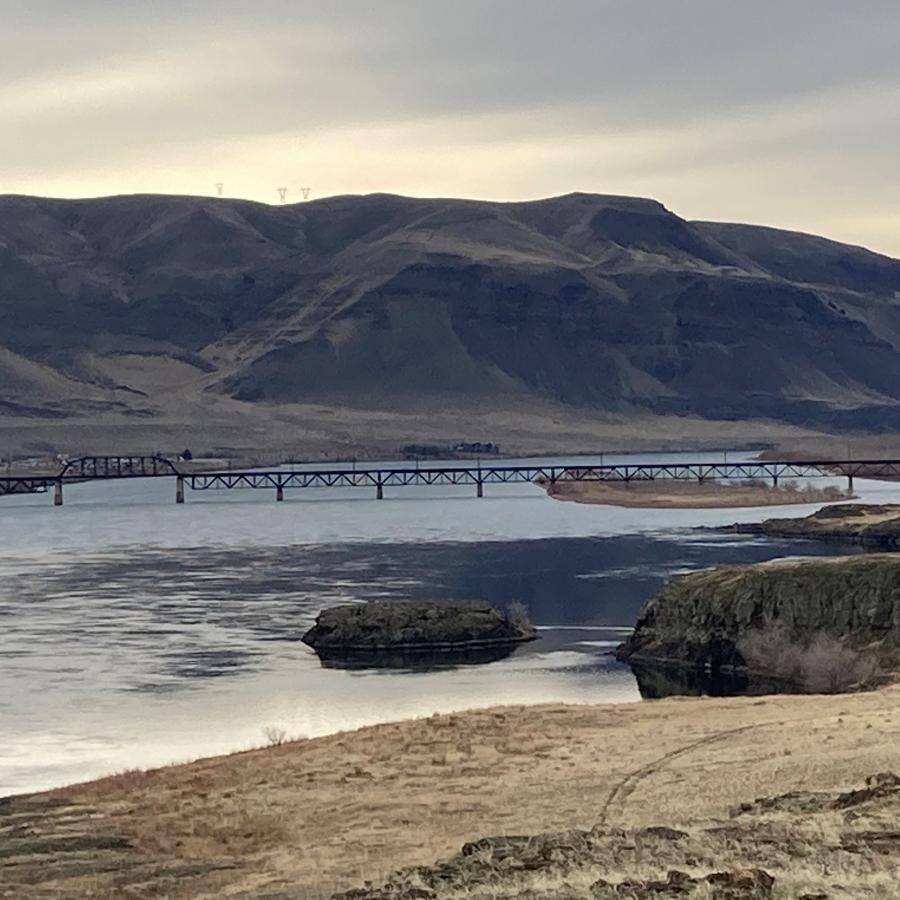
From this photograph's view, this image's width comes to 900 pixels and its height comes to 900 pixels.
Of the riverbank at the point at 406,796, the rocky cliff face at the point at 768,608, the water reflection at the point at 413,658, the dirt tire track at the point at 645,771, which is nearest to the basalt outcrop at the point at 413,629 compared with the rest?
the water reflection at the point at 413,658

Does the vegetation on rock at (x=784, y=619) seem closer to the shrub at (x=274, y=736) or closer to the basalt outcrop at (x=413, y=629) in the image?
the basalt outcrop at (x=413, y=629)

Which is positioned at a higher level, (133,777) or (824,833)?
(824,833)

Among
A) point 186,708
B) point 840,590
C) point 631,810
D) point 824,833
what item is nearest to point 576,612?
point 840,590

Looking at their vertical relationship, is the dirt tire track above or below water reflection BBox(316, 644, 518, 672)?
above

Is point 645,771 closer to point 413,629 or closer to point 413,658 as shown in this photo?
point 413,658

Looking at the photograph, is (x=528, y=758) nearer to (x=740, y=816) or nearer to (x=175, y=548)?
(x=740, y=816)

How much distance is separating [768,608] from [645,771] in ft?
116

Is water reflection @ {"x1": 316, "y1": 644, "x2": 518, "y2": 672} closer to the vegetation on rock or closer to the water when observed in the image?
the water

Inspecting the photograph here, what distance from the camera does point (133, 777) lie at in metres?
44.3

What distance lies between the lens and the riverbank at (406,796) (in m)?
33.0

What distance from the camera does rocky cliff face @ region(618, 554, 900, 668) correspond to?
70.6 m

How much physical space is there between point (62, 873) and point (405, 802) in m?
7.66

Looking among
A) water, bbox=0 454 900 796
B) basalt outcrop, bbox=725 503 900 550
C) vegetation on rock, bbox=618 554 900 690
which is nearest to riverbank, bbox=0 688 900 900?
water, bbox=0 454 900 796

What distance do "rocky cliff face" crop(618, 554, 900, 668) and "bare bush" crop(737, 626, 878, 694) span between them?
44cm
